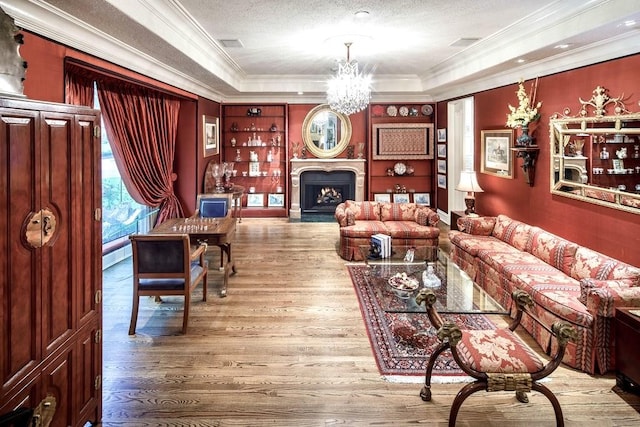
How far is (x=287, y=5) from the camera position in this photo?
175 inches

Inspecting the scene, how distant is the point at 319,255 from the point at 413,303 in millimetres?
3486

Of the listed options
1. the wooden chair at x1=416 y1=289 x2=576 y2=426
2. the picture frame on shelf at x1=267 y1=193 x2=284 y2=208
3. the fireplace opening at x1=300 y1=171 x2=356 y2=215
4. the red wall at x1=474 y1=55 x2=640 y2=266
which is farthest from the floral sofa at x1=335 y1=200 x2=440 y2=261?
the wooden chair at x1=416 y1=289 x2=576 y2=426

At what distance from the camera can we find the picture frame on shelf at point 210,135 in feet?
28.1

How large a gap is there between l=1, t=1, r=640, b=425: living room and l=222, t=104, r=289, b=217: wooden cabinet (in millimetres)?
164

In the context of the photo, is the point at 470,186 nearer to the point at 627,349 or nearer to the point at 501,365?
the point at 627,349

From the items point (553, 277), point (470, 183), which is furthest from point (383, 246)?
point (470, 183)

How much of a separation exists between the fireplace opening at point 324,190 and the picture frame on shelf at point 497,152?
3.72 metres

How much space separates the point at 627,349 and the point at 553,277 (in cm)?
122

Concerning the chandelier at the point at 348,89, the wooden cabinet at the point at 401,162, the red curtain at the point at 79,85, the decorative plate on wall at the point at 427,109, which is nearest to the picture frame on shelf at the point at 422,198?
the wooden cabinet at the point at 401,162

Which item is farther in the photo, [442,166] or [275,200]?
[275,200]

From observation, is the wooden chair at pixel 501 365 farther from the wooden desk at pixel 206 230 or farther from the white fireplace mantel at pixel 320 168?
the white fireplace mantel at pixel 320 168

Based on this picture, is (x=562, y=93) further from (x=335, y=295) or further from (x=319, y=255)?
(x=319, y=255)

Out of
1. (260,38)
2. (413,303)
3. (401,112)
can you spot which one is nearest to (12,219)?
(413,303)

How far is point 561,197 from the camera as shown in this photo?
537 centimetres
